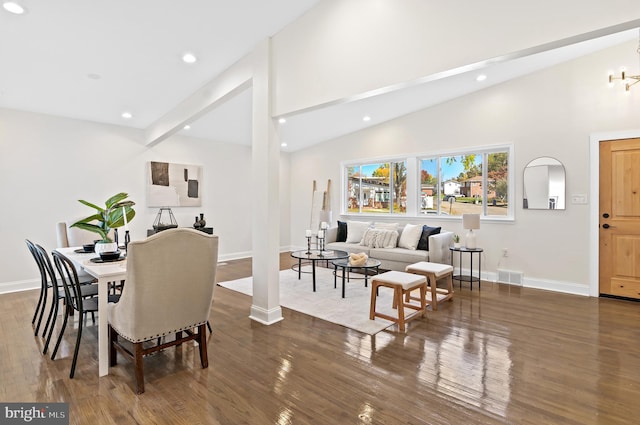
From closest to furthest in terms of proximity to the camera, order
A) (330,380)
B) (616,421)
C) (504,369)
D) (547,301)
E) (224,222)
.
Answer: (616,421) < (330,380) < (504,369) < (547,301) < (224,222)

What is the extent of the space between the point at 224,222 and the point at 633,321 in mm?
6798

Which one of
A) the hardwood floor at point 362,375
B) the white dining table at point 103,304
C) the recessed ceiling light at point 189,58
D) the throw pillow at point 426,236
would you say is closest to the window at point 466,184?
the throw pillow at point 426,236

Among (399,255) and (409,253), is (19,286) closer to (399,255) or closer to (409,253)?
(399,255)

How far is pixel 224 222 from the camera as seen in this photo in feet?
24.1

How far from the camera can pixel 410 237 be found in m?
5.74

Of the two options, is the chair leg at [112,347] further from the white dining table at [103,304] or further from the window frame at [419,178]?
the window frame at [419,178]

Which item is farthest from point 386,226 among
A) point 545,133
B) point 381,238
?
point 545,133

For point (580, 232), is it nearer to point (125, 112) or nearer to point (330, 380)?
point (330, 380)

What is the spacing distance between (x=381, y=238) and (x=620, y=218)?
132 inches

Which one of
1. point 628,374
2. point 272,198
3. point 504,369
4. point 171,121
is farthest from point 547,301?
point 171,121

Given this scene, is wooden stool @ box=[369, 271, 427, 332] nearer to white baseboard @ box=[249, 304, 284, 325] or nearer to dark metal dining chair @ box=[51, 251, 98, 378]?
white baseboard @ box=[249, 304, 284, 325]

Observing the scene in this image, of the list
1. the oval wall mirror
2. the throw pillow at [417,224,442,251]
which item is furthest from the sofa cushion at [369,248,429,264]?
the oval wall mirror

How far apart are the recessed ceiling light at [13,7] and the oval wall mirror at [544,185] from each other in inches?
248

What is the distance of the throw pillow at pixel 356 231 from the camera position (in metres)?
6.49
